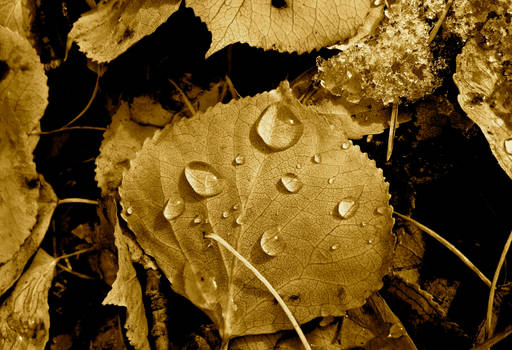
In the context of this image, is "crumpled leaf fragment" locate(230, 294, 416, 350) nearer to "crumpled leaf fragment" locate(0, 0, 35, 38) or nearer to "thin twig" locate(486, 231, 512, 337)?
"thin twig" locate(486, 231, 512, 337)

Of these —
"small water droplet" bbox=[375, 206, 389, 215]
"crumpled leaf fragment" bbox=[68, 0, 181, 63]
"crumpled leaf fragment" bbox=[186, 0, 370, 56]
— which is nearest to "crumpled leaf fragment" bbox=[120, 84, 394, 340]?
"small water droplet" bbox=[375, 206, 389, 215]

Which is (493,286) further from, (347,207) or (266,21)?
(266,21)

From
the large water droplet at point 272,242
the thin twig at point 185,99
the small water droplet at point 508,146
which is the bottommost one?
the large water droplet at point 272,242

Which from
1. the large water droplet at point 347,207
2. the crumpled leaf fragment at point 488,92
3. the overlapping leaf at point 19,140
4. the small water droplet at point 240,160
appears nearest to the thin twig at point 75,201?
the overlapping leaf at point 19,140

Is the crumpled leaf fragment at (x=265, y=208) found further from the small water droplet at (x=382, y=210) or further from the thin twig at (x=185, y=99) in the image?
the thin twig at (x=185, y=99)

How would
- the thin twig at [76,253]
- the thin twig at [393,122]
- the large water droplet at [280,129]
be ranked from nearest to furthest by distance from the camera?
the large water droplet at [280,129], the thin twig at [393,122], the thin twig at [76,253]

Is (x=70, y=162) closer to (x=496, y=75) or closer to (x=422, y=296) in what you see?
(x=422, y=296)
